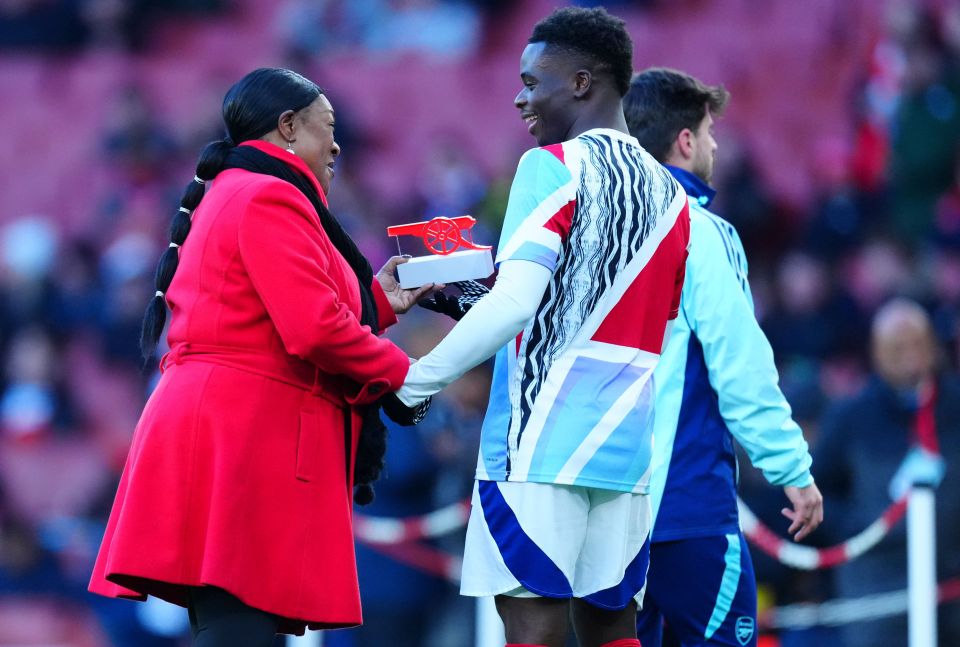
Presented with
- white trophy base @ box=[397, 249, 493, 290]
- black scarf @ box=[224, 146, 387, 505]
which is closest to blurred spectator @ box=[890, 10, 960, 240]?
white trophy base @ box=[397, 249, 493, 290]

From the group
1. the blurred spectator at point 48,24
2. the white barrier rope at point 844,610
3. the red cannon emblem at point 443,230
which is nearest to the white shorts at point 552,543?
the red cannon emblem at point 443,230

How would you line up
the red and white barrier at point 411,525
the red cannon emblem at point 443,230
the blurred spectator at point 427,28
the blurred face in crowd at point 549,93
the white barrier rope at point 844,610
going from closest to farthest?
the blurred face in crowd at point 549,93, the red cannon emblem at point 443,230, the white barrier rope at point 844,610, the red and white barrier at point 411,525, the blurred spectator at point 427,28

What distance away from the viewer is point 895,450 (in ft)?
20.1

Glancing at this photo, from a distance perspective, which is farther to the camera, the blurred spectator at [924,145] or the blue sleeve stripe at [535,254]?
the blurred spectator at [924,145]

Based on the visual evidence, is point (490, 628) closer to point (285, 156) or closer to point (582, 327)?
point (582, 327)

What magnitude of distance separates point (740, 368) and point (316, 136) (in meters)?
1.24

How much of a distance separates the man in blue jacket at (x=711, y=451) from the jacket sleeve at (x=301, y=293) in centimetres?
90

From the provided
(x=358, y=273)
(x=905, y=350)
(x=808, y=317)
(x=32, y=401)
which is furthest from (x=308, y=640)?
(x=32, y=401)

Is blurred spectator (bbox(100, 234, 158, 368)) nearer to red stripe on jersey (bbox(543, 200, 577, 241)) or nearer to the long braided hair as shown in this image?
the long braided hair

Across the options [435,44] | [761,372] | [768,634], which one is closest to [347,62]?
[435,44]

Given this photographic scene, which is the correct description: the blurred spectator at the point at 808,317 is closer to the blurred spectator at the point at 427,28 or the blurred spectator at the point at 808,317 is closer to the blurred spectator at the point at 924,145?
the blurred spectator at the point at 924,145

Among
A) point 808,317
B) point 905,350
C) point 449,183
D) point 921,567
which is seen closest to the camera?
point 921,567

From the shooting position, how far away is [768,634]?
259 inches

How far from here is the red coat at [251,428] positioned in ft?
10.4
